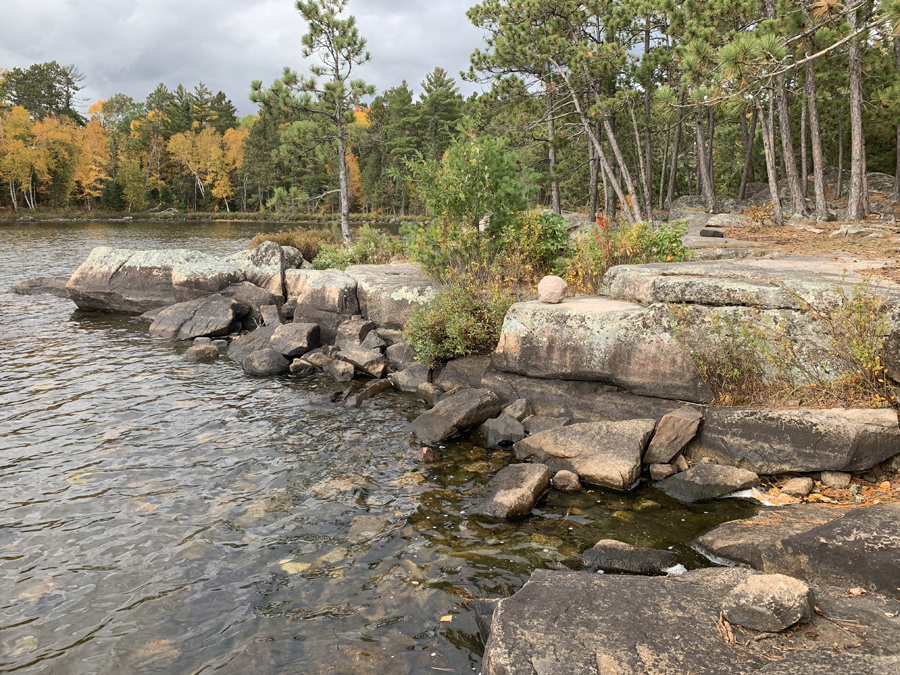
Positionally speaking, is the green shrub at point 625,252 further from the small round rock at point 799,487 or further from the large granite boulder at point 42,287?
the large granite boulder at point 42,287

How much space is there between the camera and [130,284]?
62.5 feet

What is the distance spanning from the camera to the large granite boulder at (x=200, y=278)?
1817 centimetres

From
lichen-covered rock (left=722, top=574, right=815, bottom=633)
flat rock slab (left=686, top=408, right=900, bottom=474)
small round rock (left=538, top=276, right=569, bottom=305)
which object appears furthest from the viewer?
small round rock (left=538, top=276, right=569, bottom=305)

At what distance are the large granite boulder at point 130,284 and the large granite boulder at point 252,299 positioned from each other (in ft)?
5.67

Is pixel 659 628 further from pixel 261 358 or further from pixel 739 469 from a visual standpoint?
pixel 261 358

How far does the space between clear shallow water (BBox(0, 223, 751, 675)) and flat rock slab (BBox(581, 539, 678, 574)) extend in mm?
282

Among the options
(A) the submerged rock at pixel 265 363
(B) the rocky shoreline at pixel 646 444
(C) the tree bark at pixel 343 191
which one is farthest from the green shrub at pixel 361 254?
(A) the submerged rock at pixel 265 363

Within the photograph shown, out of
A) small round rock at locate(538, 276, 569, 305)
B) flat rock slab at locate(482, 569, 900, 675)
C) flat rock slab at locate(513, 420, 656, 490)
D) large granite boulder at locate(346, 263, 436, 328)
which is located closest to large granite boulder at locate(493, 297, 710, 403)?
small round rock at locate(538, 276, 569, 305)

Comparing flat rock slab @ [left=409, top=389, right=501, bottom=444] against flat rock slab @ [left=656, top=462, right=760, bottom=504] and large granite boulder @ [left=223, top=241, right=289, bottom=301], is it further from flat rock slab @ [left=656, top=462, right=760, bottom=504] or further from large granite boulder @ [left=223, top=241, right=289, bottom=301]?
large granite boulder @ [left=223, top=241, right=289, bottom=301]

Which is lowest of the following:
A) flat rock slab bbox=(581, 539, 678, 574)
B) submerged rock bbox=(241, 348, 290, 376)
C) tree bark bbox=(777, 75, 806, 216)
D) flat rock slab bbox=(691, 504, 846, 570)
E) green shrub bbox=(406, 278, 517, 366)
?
flat rock slab bbox=(581, 539, 678, 574)

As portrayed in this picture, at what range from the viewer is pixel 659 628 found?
3695 mm

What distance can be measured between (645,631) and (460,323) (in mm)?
7385

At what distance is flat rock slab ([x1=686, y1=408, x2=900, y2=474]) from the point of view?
640 cm

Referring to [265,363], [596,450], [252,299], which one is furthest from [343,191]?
[596,450]
